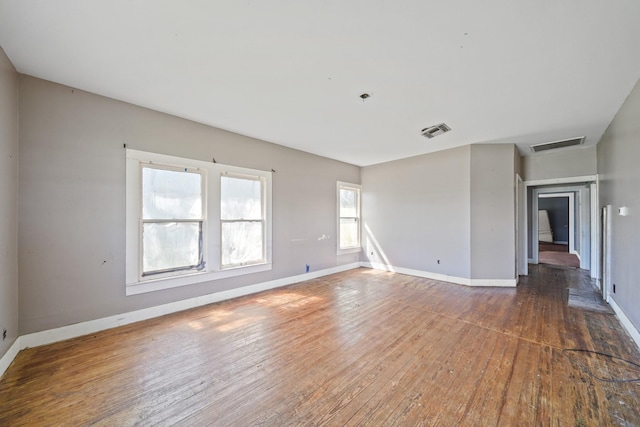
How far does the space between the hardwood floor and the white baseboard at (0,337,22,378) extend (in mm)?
70

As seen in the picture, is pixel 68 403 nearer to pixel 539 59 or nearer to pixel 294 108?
pixel 294 108

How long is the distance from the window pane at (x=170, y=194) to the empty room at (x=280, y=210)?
26mm

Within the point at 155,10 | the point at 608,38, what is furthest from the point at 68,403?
the point at 608,38

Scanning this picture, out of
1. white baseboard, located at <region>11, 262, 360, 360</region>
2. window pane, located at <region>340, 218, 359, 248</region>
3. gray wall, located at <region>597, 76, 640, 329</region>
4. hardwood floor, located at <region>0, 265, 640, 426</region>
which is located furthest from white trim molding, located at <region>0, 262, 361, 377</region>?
gray wall, located at <region>597, 76, 640, 329</region>

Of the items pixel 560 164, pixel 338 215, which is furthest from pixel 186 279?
pixel 560 164

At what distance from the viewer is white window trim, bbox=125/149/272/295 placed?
313 cm

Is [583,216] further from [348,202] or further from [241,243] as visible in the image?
[241,243]

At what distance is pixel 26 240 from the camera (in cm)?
254

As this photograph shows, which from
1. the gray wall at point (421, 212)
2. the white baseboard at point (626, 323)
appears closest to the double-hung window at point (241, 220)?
the gray wall at point (421, 212)

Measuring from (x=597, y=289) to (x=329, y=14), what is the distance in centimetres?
640

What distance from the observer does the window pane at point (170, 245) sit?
10.9 ft

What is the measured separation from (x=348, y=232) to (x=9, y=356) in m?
5.54

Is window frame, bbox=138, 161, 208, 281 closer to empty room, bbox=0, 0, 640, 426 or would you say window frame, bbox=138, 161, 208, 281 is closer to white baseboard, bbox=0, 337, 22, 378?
empty room, bbox=0, 0, 640, 426

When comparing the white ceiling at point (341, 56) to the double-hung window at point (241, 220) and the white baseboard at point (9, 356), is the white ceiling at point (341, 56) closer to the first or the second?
the double-hung window at point (241, 220)
